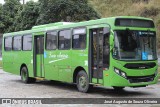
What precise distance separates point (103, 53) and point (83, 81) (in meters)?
1.76

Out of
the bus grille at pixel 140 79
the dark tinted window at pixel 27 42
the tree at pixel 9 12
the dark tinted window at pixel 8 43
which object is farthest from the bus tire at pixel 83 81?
the tree at pixel 9 12

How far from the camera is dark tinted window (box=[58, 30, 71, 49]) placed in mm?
15770

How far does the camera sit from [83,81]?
14727mm

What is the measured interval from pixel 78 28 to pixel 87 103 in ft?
13.9

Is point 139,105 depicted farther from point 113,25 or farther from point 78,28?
point 78,28

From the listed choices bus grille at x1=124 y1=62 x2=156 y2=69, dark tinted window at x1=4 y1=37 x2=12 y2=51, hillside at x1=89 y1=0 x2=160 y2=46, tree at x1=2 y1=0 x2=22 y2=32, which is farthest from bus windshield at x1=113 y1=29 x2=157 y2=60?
tree at x1=2 y1=0 x2=22 y2=32

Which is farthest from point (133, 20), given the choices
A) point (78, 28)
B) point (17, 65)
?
point (17, 65)

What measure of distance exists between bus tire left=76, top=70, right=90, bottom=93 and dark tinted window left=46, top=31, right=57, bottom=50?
2446 millimetres

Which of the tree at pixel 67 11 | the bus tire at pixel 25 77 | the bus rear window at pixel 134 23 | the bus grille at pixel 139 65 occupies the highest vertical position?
the tree at pixel 67 11

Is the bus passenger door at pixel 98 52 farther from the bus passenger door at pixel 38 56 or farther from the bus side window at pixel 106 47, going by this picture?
the bus passenger door at pixel 38 56

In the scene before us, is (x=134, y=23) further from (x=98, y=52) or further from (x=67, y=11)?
(x=67, y=11)

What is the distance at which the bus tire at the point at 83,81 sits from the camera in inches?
570

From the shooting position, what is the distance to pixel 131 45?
13.3 meters

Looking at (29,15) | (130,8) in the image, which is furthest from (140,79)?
(130,8)
